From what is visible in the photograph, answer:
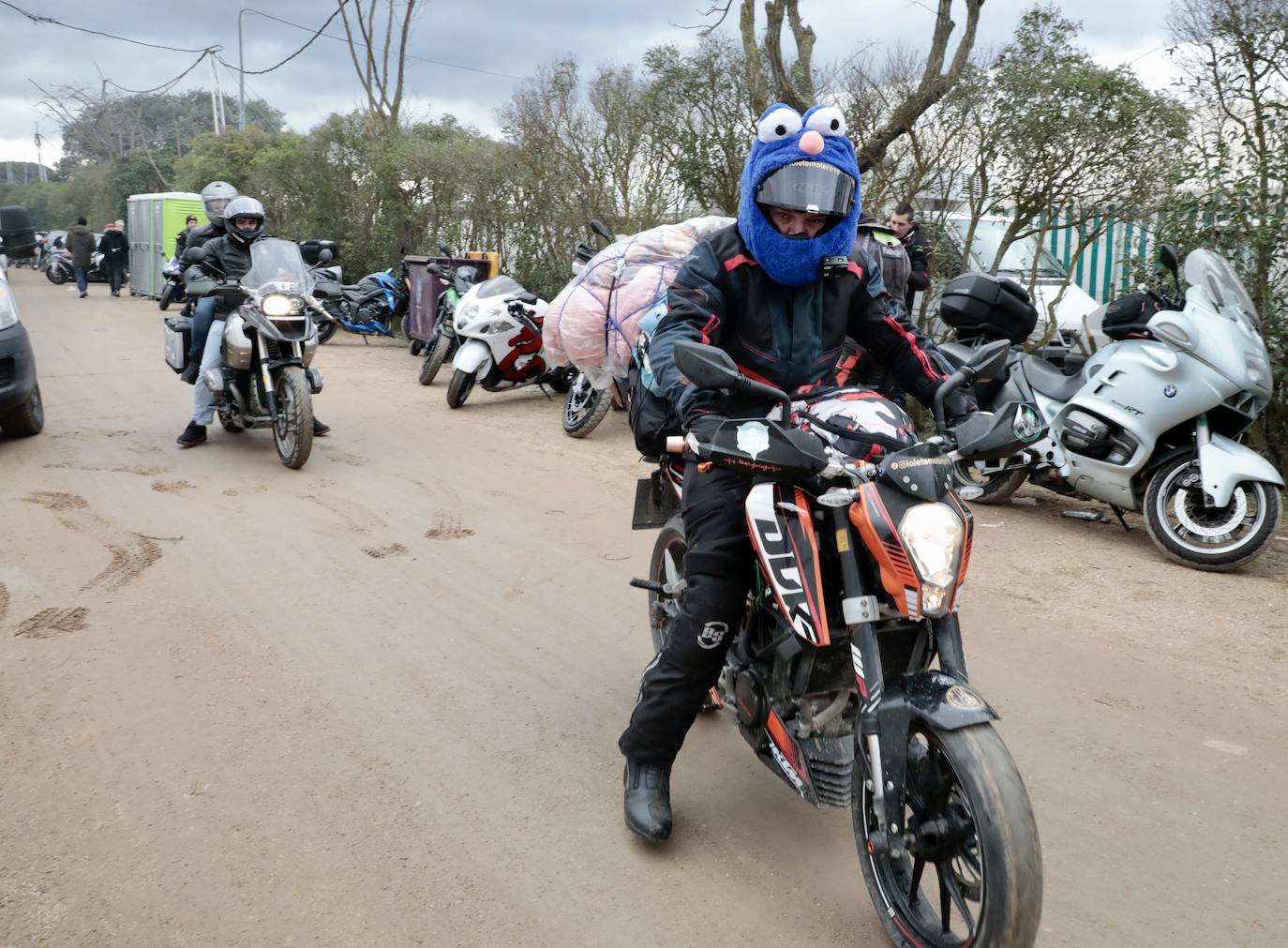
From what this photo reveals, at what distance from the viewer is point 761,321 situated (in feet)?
10.7

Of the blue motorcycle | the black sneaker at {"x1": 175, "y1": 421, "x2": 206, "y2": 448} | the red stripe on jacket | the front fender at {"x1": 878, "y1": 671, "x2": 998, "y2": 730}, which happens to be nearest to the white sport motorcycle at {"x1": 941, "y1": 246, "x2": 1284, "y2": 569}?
the red stripe on jacket

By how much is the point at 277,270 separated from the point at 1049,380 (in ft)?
18.3

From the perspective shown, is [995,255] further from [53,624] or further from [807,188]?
[53,624]

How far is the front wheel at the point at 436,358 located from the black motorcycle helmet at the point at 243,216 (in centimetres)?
370

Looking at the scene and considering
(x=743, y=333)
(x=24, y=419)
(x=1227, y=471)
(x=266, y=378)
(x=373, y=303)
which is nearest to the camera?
(x=743, y=333)

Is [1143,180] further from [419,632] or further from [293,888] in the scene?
[293,888]

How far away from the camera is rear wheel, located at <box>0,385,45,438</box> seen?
8.45 meters

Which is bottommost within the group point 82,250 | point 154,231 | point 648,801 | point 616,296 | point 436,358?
point 648,801

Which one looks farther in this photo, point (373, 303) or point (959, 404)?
point (373, 303)

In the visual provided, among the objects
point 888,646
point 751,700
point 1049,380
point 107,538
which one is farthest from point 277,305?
point 888,646

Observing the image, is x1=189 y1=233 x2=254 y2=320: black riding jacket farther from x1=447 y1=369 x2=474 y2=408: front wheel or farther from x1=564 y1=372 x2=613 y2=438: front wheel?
x1=564 y1=372 x2=613 y2=438: front wheel

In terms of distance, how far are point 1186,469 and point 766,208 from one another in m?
3.91

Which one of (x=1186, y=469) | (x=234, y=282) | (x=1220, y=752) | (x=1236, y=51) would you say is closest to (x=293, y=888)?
(x=1220, y=752)

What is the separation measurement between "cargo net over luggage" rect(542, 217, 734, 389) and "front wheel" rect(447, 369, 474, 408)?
2306 mm
